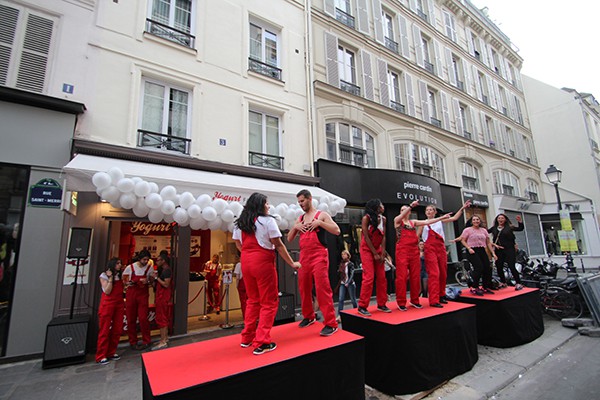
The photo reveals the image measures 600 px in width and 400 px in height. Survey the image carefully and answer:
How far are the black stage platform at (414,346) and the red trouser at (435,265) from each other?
1.10 ft

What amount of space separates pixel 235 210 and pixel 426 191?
8.62 metres

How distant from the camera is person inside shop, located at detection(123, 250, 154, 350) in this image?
5.77m

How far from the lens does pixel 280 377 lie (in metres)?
2.67

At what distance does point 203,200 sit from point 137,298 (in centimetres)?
241

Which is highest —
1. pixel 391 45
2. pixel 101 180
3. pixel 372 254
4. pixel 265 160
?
pixel 391 45

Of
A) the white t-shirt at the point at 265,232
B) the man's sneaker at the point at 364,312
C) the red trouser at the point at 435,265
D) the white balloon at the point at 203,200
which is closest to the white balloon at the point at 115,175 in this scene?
the white balloon at the point at 203,200

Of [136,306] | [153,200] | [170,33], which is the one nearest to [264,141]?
[170,33]

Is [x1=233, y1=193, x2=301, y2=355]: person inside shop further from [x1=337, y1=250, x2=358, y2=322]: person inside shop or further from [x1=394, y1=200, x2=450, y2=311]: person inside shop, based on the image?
[x1=337, y1=250, x2=358, y2=322]: person inside shop

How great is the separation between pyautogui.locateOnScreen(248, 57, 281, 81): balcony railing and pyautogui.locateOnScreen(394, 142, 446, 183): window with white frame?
235 inches

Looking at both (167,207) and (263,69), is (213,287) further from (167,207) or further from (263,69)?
(263,69)

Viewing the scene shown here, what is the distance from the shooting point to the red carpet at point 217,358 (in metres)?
Answer: 2.39

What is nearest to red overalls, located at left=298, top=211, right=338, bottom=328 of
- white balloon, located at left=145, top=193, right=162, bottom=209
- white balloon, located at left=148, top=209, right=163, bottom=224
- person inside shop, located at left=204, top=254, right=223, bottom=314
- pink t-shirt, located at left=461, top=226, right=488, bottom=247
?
white balloon, located at left=145, top=193, right=162, bottom=209

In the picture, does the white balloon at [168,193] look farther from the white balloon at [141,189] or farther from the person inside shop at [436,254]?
the person inside shop at [436,254]

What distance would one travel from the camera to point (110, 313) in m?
5.14
